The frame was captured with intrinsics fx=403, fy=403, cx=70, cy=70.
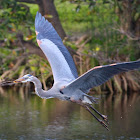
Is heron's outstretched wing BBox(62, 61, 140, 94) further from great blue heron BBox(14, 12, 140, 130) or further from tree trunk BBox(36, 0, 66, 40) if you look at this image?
tree trunk BBox(36, 0, 66, 40)

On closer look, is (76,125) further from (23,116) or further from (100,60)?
(100,60)

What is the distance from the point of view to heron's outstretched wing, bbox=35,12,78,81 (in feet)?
22.9

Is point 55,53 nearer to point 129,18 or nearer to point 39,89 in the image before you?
point 39,89

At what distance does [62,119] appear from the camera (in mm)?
8938

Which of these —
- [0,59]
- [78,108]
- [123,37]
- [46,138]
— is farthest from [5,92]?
[46,138]

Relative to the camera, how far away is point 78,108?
1039cm

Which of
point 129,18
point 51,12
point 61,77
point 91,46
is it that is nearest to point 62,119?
point 61,77

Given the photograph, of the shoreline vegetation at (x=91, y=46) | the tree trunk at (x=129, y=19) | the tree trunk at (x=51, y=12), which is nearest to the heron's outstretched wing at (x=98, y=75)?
the shoreline vegetation at (x=91, y=46)

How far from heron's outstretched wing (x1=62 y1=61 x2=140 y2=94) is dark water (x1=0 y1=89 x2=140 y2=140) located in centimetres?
120

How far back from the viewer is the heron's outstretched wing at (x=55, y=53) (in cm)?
699

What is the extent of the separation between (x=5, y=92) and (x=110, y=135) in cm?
565

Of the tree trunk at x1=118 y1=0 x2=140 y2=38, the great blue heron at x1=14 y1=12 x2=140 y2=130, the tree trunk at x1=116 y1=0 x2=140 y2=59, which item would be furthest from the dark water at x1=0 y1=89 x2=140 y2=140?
the tree trunk at x1=118 y1=0 x2=140 y2=38

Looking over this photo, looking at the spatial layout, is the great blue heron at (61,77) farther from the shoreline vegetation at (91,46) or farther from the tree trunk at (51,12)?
the tree trunk at (51,12)

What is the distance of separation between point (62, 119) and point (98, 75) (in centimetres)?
306
